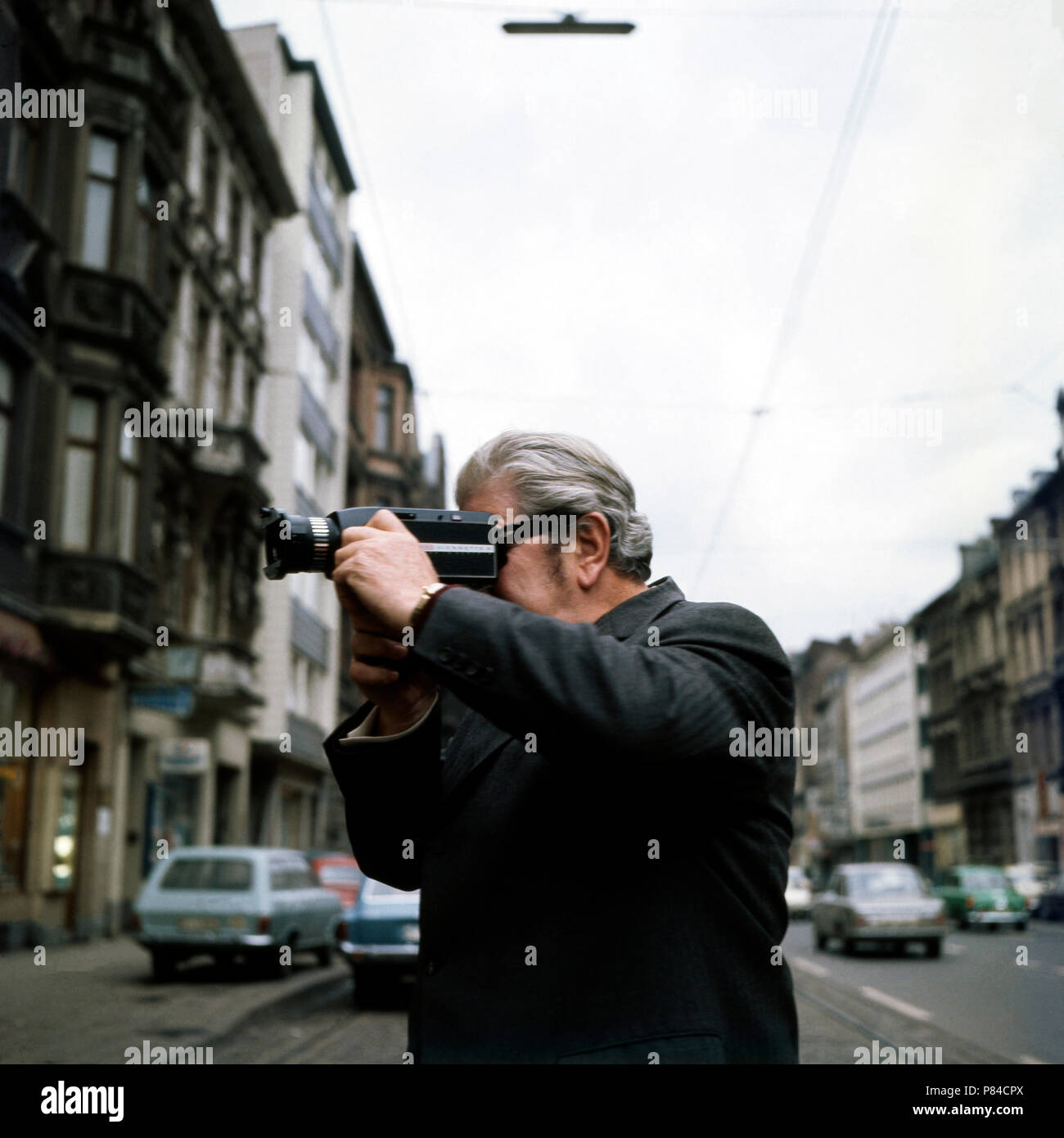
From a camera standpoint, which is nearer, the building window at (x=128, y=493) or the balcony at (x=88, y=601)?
the balcony at (x=88, y=601)

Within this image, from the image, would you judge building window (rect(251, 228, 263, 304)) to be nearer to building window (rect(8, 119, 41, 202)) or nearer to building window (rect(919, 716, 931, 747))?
building window (rect(8, 119, 41, 202))

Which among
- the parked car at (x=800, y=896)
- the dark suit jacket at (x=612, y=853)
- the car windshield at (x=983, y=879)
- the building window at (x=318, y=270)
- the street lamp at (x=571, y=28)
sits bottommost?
the parked car at (x=800, y=896)

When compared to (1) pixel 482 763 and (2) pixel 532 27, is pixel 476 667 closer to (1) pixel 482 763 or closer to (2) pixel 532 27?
(1) pixel 482 763

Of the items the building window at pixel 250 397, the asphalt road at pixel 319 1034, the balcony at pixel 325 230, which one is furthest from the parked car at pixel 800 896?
the asphalt road at pixel 319 1034

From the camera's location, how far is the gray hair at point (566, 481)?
5.91ft

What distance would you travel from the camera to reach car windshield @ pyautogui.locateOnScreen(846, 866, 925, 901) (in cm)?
2111

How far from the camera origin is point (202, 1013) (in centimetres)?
1080

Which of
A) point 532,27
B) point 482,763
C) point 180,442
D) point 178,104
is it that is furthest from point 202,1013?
point 178,104

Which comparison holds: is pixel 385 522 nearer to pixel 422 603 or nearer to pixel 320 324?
pixel 422 603

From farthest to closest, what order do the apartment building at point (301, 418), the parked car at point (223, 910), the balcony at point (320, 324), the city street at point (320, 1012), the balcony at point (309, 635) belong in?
1. the balcony at point (320, 324)
2. the balcony at point (309, 635)
3. the apartment building at point (301, 418)
4. the parked car at point (223, 910)
5. the city street at point (320, 1012)

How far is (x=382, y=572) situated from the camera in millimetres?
1538

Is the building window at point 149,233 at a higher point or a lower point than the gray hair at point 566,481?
higher

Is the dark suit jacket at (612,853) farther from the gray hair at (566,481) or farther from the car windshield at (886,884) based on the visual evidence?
the car windshield at (886,884)

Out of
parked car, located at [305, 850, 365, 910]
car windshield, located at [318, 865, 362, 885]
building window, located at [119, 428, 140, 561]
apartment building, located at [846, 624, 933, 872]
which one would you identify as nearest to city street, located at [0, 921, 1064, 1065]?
parked car, located at [305, 850, 365, 910]
